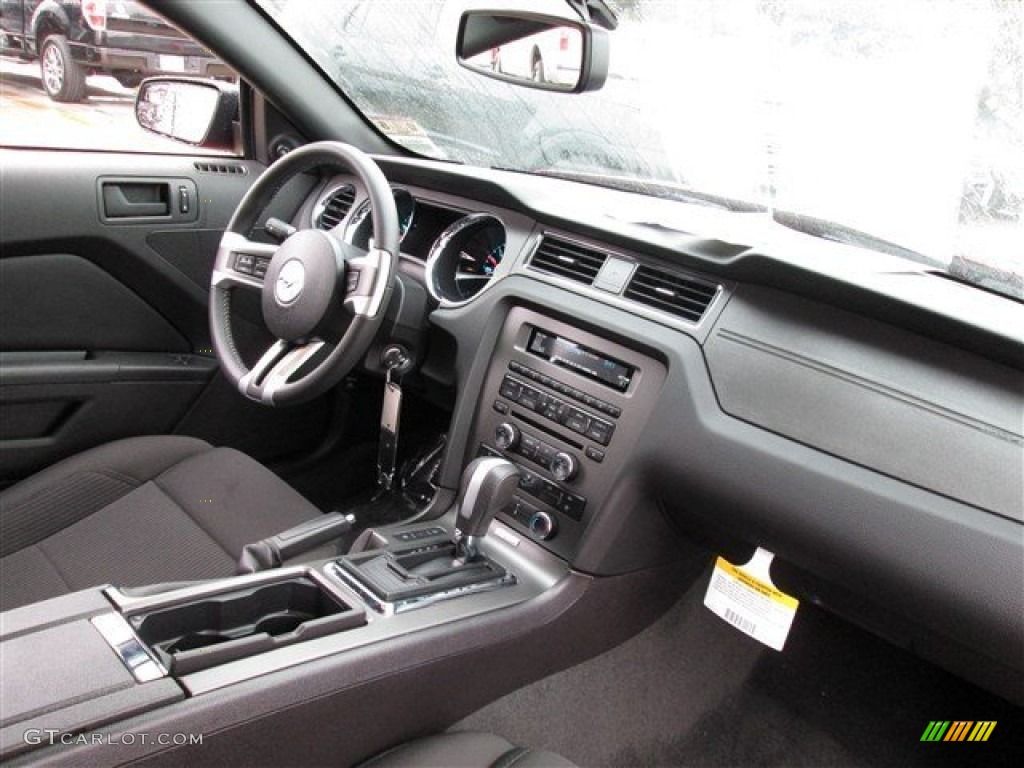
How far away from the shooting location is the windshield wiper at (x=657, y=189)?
6.78 ft

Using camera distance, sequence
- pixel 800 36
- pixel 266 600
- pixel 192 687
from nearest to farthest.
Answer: pixel 192 687 < pixel 266 600 < pixel 800 36

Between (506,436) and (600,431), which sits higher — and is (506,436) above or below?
below

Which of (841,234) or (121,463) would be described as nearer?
(841,234)

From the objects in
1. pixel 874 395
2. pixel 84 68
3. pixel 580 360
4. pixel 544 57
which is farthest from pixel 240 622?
pixel 84 68

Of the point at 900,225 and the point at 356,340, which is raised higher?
the point at 900,225

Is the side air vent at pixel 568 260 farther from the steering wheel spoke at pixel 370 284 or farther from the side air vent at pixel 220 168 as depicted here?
the side air vent at pixel 220 168

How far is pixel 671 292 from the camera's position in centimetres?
174

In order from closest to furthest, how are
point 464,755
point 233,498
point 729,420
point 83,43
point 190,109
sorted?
point 464,755 → point 729,420 → point 233,498 → point 83,43 → point 190,109

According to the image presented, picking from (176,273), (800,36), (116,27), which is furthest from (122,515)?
(800,36)

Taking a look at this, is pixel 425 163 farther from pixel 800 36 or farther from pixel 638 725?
pixel 638 725

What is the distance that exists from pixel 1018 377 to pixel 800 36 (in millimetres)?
891

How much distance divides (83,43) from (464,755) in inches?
81.3

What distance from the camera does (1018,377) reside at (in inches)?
53.7

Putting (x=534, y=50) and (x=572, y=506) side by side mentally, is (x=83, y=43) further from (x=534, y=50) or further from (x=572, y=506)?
(x=572, y=506)
